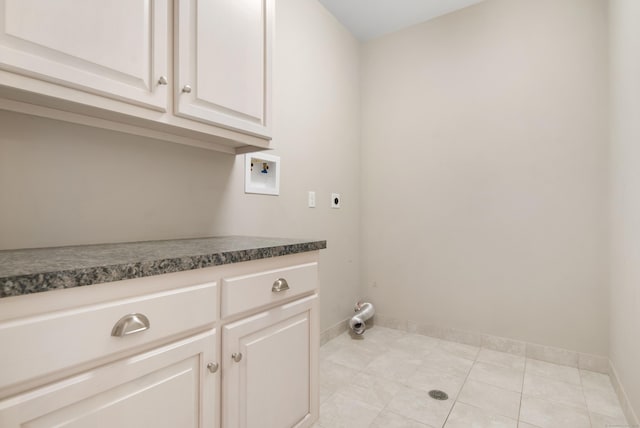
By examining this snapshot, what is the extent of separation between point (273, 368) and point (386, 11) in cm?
268

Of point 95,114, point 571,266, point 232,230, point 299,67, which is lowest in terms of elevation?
point 571,266

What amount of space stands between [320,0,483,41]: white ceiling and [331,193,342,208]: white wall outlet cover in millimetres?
1470

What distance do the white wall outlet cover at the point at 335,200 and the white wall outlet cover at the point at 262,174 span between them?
25.8 inches

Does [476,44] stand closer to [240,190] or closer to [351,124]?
[351,124]

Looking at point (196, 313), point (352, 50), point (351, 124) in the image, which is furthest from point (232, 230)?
point (352, 50)

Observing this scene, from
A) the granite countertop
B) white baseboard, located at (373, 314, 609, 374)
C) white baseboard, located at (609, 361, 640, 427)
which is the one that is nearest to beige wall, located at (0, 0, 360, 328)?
the granite countertop

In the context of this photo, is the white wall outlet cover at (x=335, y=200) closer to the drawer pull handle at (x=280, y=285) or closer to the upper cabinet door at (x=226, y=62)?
the upper cabinet door at (x=226, y=62)

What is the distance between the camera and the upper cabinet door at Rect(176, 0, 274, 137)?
1.19 m

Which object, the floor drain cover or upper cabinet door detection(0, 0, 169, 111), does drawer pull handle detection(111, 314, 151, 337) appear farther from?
the floor drain cover

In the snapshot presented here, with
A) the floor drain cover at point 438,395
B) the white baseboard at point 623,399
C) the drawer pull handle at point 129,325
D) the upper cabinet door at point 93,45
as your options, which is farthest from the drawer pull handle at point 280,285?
the white baseboard at point 623,399

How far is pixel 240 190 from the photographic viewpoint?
1852mm

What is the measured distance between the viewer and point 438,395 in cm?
180

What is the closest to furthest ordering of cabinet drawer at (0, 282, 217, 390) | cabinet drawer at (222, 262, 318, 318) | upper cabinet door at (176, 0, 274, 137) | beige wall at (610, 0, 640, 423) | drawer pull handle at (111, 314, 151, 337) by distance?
cabinet drawer at (0, 282, 217, 390) → drawer pull handle at (111, 314, 151, 337) → cabinet drawer at (222, 262, 318, 318) → upper cabinet door at (176, 0, 274, 137) → beige wall at (610, 0, 640, 423)

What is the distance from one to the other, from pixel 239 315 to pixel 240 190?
917 mm
